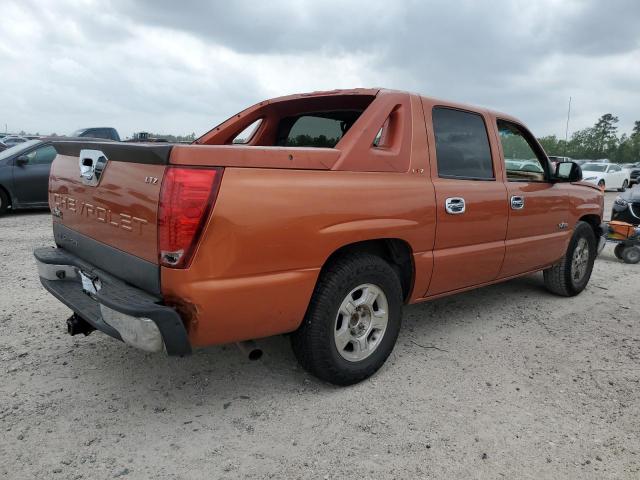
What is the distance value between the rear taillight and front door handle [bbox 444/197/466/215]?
5.66 feet

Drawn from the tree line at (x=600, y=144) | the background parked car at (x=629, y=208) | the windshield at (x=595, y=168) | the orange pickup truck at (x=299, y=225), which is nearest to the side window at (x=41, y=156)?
the orange pickup truck at (x=299, y=225)

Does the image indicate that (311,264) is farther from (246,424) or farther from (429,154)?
(429,154)

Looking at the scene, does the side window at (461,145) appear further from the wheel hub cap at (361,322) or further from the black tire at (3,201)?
the black tire at (3,201)

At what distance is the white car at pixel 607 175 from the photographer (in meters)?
23.8

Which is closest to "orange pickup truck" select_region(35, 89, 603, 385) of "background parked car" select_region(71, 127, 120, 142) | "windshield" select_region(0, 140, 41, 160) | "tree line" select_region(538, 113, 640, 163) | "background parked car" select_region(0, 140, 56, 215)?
"background parked car" select_region(0, 140, 56, 215)

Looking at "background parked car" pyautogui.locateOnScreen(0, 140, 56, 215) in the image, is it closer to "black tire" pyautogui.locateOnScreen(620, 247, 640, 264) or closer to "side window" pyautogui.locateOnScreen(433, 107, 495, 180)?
"side window" pyautogui.locateOnScreen(433, 107, 495, 180)

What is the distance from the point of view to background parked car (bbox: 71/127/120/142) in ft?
49.9

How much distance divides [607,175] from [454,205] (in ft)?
81.2

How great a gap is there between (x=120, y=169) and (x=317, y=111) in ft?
6.02

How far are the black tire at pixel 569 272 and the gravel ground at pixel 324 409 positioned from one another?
2.92ft

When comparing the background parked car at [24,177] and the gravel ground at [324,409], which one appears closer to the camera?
the gravel ground at [324,409]

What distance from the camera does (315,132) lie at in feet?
13.0

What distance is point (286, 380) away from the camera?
3.16 m

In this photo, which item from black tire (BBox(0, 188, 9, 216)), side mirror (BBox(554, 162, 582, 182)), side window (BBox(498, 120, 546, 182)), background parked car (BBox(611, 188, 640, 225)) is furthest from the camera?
Result: black tire (BBox(0, 188, 9, 216))
